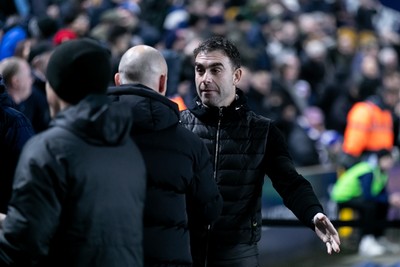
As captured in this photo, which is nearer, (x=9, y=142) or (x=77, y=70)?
(x=77, y=70)

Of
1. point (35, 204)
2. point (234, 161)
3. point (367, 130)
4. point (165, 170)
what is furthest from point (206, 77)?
point (367, 130)

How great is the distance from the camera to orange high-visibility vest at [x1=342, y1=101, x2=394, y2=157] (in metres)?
13.6

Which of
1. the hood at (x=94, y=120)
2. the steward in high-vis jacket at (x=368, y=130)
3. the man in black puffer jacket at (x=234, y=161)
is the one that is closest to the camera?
the hood at (x=94, y=120)

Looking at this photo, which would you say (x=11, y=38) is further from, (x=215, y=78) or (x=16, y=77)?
(x=215, y=78)

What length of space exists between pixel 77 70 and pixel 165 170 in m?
0.75

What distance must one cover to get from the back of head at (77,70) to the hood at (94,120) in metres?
0.04

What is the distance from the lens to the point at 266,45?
16.3 metres

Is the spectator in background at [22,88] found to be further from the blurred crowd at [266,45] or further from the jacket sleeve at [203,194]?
the jacket sleeve at [203,194]

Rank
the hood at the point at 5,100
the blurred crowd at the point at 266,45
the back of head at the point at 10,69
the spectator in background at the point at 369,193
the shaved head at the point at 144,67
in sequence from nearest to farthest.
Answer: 1. the shaved head at the point at 144,67
2. the hood at the point at 5,100
3. the back of head at the point at 10,69
4. the blurred crowd at the point at 266,45
5. the spectator in background at the point at 369,193

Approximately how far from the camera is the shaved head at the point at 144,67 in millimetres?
4582

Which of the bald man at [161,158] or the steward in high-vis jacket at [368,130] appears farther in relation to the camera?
the steward in high-vis jacket at [368,130]

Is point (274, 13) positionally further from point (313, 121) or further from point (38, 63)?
point (38, 63)

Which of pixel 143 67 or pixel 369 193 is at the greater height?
pixel 143 67

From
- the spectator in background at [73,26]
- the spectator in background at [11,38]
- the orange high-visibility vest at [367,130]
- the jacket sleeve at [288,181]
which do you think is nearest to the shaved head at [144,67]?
the jacket sleeve at [288,181]
